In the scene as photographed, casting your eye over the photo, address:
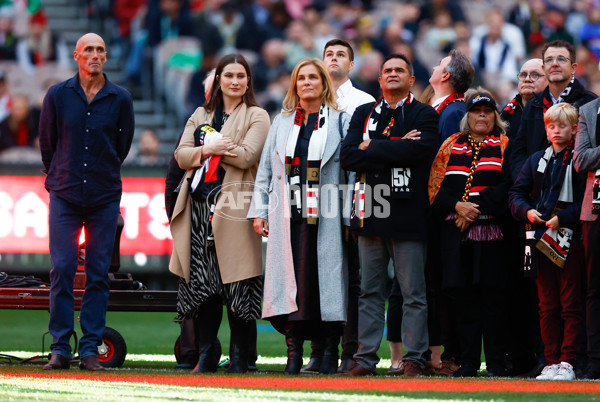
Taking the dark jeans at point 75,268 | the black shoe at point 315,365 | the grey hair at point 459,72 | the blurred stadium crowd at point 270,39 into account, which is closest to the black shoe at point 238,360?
the black shoe at point 315,365

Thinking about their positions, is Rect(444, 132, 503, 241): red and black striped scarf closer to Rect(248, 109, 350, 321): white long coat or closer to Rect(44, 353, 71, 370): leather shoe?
Rect(248, 109, 350, 321): white long coat

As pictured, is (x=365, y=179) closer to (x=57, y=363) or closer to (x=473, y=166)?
(x=473, y=166)

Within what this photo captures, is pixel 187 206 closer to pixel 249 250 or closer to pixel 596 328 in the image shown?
pixel 249 250

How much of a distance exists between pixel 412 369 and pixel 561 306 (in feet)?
3.62

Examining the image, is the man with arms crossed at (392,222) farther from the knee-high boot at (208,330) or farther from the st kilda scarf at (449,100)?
the knee-high boot at (208,330)

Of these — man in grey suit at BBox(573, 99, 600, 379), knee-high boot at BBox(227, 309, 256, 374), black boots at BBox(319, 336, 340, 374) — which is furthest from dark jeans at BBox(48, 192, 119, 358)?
man in grey suit at BBox(573, 99, 600, 379)

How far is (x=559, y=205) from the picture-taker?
23.5 ft

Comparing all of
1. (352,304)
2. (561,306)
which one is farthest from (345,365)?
(561,306)

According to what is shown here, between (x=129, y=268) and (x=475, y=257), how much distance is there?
7.56m

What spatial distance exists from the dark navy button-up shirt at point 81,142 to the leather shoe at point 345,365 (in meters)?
2.05

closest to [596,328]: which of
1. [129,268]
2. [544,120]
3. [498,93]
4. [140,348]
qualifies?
[544,120]

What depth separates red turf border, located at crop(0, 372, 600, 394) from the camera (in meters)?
5.98

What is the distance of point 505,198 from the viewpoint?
7.30 meters

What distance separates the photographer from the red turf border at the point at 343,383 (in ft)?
19.6
